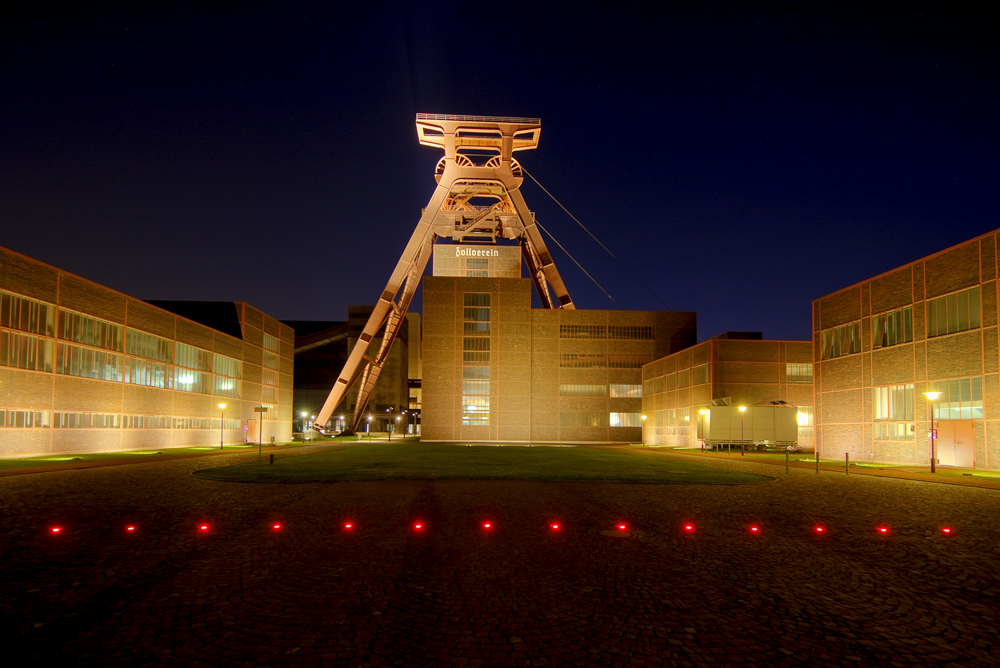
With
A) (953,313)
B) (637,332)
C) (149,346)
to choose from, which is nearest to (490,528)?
(953,313)

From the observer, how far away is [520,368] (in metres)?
71.9

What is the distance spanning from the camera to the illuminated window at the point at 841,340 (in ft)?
122

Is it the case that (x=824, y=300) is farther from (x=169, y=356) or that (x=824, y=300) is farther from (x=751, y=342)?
(x=169, y=356)

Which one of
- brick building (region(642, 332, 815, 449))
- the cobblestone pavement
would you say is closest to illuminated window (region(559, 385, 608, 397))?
brick building (region(642, 332, 815, 449))

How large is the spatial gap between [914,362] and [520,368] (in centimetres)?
4374

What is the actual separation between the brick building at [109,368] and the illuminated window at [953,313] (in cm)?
3991

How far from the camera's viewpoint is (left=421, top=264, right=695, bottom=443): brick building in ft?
234

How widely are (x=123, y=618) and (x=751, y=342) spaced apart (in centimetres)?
5227

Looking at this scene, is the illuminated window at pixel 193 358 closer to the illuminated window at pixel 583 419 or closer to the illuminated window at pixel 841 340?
the illuminated window at pixel 583 419

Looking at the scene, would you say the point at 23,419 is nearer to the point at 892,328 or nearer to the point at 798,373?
the point at 892,328

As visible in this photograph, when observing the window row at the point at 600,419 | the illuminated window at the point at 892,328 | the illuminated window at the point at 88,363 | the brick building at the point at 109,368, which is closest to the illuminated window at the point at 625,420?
the window row at the point at 600,419

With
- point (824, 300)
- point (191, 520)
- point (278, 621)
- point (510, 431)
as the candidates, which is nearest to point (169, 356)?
point (510, 431)

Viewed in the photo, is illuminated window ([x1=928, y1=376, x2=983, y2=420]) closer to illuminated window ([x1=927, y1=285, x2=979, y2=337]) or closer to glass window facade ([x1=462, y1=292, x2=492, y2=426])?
illuminated window ([x1=927, y1=285, x2=979, y2=337])

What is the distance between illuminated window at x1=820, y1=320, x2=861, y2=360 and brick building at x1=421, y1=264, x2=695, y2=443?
111 ft
